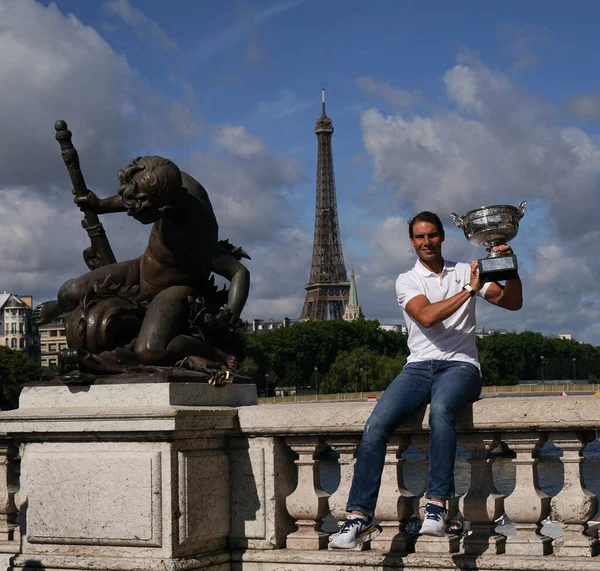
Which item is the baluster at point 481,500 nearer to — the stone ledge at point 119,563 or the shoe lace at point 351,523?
the shoe lace at point 351,523

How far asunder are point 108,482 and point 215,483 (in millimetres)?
630

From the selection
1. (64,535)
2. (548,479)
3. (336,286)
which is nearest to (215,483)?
(64,535)

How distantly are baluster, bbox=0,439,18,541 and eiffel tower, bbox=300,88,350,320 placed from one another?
140m

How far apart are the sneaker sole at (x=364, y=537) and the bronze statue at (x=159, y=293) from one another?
1.32 meters

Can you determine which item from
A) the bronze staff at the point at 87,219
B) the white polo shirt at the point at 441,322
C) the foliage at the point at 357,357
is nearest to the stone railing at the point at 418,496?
the white polo shirt at the point at 441,322

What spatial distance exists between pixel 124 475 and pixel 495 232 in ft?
8.20

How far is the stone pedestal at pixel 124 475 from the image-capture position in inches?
251

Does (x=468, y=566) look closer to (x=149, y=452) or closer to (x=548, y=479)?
(x=149, y=452)

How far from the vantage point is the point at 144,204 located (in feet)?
22.6

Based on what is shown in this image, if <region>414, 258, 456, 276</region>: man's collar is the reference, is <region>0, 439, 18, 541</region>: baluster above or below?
below

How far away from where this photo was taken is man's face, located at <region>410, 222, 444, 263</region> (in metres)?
6.21

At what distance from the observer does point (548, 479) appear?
37.8 m

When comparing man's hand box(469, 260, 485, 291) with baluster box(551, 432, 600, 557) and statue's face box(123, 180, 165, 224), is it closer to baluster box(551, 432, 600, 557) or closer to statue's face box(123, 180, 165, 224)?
baluster box(551, 432, 600, 557)

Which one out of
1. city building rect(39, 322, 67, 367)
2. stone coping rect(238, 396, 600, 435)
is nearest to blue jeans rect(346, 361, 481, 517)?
A: stone coping rect(238, 396, 600, 435)
